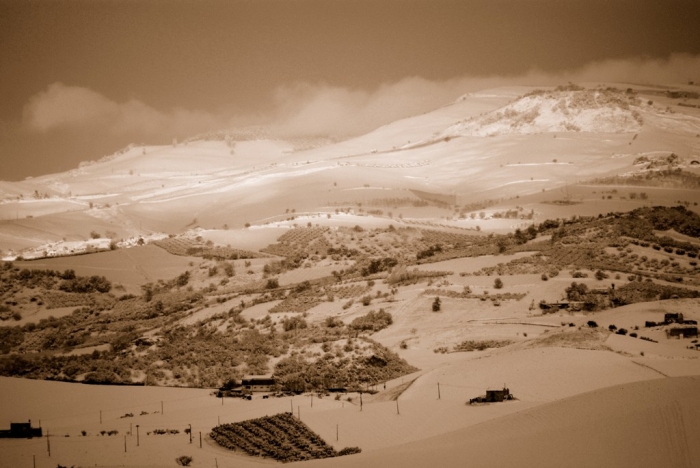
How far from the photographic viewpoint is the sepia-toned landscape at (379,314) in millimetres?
15059

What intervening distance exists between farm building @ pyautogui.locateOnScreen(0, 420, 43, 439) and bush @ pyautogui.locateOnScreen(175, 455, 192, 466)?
3.17 m

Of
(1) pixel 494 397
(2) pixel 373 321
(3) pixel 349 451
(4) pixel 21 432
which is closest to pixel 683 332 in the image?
(1) pixel 494 397

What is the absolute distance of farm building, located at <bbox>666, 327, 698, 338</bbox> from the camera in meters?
22.4

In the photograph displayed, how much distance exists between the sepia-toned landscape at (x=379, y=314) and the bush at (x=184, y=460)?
0.33ft

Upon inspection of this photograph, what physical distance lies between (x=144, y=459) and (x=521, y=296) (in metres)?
17.0

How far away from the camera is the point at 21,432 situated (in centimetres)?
1664

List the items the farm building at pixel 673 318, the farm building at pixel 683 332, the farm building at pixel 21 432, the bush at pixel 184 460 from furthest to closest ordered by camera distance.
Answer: the farm building at pixel 673 318
the farm building at pixel 683 332
the farm building at pixel 21 432
the bush at pixel 184 460

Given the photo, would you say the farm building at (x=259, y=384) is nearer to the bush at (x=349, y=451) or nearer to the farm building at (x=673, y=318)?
the bush at (x=349, y=451)

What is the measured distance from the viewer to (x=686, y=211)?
41.9 meters

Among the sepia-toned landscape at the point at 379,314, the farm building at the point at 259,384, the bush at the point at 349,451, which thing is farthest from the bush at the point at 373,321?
the bush at the point at 349,451

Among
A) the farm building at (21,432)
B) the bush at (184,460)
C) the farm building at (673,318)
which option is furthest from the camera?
the farm building at (673,318)

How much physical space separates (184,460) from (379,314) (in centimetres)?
1431

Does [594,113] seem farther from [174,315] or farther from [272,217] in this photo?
[174,315]

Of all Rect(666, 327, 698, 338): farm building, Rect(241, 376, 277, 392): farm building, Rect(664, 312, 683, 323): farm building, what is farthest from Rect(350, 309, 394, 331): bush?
Rect(666, 327, 698, 338): farm building
